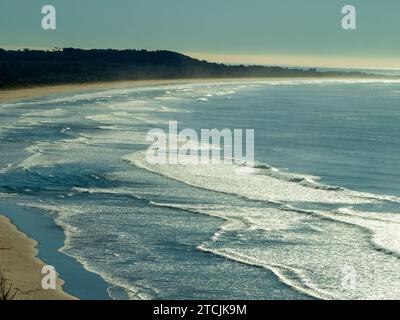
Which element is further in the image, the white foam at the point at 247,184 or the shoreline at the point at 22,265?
the white foam at the point at 247,184

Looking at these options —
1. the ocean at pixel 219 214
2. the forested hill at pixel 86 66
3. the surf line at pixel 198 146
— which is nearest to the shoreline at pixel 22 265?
the ocean at pixel 219 214

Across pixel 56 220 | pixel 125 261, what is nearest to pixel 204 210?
pixel 56 220

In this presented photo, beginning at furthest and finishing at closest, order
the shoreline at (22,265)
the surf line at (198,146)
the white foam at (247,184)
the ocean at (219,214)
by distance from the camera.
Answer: the surf line at (198,146) < the white foam at (247,184) < the ocean at (219,214) < the shoreline at (22,265)

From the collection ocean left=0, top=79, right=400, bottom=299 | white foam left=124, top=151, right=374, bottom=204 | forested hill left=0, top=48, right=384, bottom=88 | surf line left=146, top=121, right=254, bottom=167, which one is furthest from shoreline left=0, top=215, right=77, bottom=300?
forested hill left=0, top=48, right=384, bottom=88

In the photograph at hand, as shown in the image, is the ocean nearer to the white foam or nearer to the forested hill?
the white foam

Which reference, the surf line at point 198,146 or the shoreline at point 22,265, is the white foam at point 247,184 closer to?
the surf line at point 198,146
